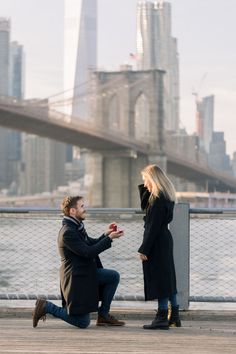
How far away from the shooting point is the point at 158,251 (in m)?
5.29

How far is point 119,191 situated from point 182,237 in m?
61.2

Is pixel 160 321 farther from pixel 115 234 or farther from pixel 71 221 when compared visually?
pixel 71 221

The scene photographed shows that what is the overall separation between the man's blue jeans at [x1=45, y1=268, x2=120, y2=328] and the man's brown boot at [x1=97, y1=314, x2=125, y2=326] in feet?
0.08

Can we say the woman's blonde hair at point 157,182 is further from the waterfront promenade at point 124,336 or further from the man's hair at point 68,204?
the waterfront promenade at point 124,336

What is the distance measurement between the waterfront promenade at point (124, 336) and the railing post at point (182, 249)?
19cm

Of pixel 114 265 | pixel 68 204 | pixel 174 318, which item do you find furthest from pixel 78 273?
pixel 114 265

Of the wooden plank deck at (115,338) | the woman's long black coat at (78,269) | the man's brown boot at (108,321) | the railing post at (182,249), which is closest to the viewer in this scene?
the wooden plank deck at (115,338)

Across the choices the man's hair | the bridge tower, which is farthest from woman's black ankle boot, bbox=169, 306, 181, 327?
the bridge tower

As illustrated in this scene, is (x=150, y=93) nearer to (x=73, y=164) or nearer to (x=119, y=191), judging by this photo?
(x=119, y=191)

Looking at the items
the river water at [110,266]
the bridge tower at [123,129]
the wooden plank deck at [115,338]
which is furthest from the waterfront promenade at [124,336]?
the bridge tower at [123,129]

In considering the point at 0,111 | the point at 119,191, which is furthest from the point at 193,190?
the point at 0,111

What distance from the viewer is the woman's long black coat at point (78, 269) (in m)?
5.22

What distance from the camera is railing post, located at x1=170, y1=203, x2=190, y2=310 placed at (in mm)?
5824

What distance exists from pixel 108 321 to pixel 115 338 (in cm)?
41
